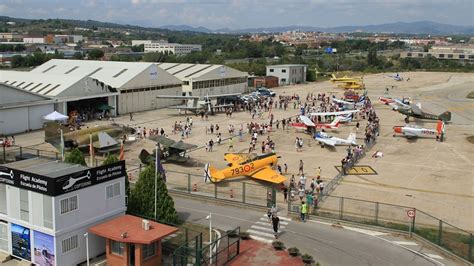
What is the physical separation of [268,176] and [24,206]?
18548 mm

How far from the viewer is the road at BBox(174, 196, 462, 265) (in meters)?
23.5

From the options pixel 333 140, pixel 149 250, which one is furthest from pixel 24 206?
pixel 333 140

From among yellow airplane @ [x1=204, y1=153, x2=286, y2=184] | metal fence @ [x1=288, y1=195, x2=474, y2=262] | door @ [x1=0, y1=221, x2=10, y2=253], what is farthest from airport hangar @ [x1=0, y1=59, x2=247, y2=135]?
metal fence @ [x1=288, y1=195, x2=474, y2=262]

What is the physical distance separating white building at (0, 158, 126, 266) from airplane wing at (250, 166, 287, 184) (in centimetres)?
1458

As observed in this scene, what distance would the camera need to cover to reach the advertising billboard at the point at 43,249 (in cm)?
2080

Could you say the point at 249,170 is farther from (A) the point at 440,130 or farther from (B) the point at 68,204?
(A) the point at 440,130

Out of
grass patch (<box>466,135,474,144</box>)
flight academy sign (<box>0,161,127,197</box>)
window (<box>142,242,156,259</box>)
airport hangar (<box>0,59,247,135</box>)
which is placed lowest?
window (<box>142,242,156,259</box>)

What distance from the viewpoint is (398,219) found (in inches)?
1120

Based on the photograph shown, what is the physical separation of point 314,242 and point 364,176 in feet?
52.8

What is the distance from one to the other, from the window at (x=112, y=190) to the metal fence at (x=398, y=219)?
36.2ft

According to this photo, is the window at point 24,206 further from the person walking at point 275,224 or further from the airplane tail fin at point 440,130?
the airplane tail fin at point 440,130

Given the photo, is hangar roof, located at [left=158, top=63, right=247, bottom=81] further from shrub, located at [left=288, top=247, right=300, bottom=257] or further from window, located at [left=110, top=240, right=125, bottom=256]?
window, located at [left=110, top=240, right=125, bottom=256]

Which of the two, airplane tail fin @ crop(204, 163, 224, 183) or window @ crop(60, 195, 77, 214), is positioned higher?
window @ crop(60, 195, 77, 214)

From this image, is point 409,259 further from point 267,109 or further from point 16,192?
point 267,109
